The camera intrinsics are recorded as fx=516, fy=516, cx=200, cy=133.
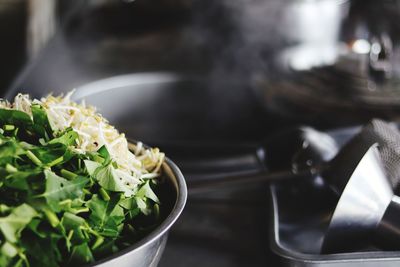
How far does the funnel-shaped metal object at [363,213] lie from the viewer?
0.98m

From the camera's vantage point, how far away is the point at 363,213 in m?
0.99

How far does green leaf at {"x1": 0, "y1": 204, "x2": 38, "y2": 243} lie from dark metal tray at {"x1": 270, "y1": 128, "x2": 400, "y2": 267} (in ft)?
1.52

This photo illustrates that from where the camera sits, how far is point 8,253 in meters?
0.66

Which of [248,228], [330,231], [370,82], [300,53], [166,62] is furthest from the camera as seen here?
[166,62]

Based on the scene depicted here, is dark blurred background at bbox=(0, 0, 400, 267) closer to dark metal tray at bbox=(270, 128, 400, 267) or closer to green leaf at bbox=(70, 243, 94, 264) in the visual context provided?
dark metal tray at bbox=(270, 128, 400, 267)

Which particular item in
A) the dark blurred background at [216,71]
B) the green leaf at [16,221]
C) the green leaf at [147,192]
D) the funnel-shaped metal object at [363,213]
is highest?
the green leaf at [16,221]

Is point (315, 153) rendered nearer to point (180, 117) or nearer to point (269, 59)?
point (180, 117)

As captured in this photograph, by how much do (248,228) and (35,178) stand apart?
23.1 inches

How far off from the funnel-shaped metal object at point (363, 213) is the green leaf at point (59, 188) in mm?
494

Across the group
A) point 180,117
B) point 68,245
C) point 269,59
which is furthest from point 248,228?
point 269,59

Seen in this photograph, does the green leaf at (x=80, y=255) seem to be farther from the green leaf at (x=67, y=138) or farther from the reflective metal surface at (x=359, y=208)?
the reflective metal surface at (x=359, y=208)

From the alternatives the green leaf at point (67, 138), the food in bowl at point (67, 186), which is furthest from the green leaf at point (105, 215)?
the green leaf at point (67, 138)

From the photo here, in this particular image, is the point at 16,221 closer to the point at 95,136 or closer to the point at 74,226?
the point at 74,226

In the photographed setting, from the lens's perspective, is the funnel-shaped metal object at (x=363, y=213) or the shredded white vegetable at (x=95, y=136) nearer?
the shredded white vegetable at (x=95, y=136)
